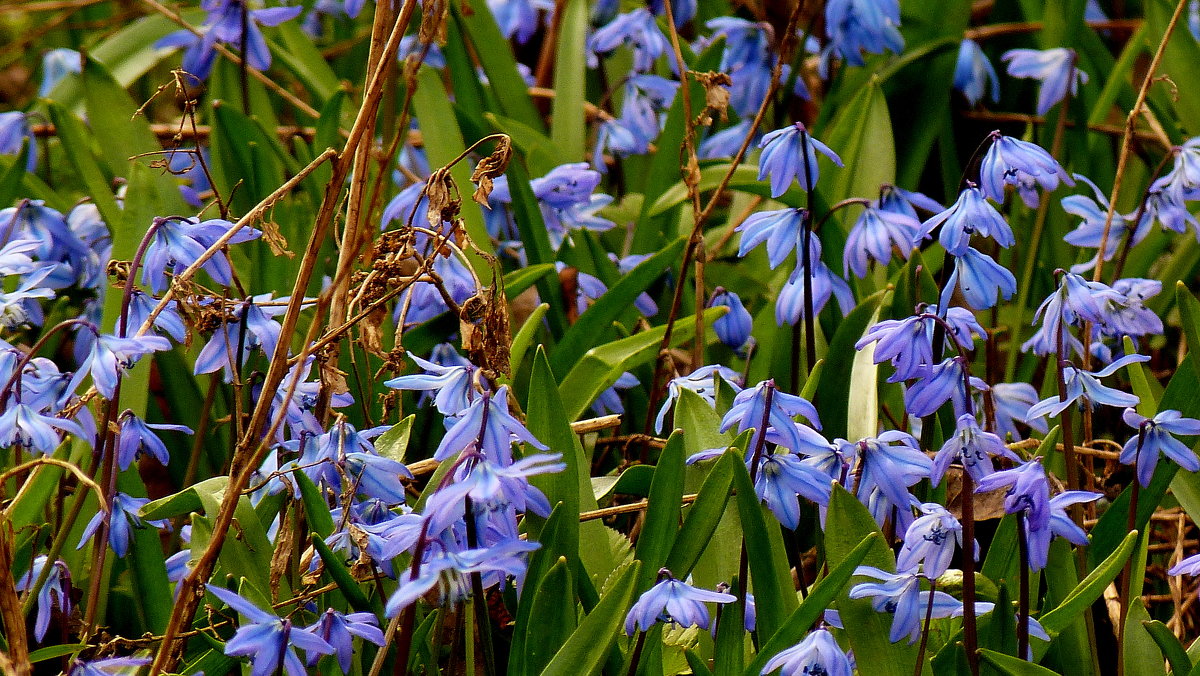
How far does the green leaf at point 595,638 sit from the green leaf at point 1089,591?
1.74ft

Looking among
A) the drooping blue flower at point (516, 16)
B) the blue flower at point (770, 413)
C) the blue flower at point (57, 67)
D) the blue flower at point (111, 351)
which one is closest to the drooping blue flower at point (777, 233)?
the blue flower at point (770, 413)

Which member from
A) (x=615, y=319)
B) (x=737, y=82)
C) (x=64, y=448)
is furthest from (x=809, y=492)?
(x=737, y=82)

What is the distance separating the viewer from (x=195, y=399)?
7.29ft

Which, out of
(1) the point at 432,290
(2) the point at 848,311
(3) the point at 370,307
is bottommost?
(2) the point at 848,311

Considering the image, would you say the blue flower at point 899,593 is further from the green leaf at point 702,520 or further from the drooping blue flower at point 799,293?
the drooping blue flower at point 799,293

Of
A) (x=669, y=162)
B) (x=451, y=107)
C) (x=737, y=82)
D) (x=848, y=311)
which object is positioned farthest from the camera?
(x=737, y=82)

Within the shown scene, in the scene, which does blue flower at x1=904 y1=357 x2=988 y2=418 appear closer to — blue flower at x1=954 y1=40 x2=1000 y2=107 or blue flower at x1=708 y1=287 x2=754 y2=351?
blue flower at x1=708 y1=287 x2=754 y2=351

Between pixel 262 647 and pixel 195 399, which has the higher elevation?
pixel 262 647

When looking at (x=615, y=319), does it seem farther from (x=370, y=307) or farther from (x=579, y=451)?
(x=370, y=307)

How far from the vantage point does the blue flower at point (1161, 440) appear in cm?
150

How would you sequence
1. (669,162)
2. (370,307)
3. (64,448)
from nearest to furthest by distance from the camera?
(370,307)
(64,448)
(669,162)

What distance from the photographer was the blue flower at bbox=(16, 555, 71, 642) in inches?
60.2

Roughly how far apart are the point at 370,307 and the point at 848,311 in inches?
37.5

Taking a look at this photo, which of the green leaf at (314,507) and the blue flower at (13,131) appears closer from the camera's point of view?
the green leaf at (314,507)
